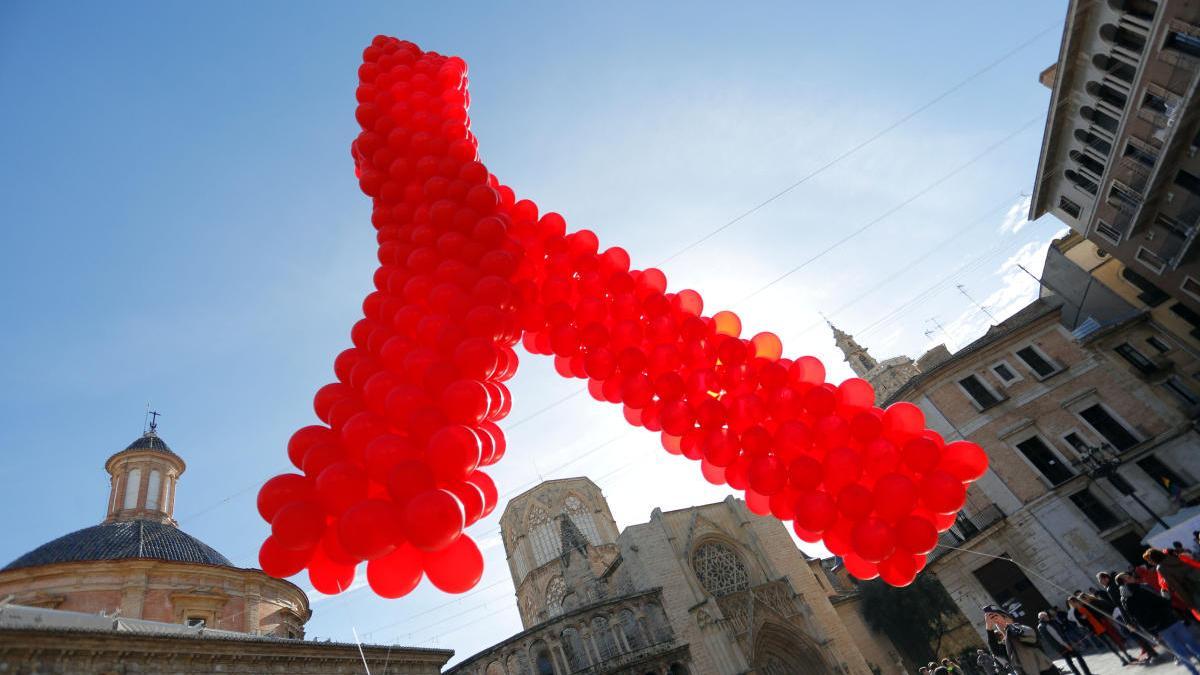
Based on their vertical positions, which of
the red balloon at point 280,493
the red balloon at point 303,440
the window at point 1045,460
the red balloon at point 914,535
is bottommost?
the red balloon at point 914,535

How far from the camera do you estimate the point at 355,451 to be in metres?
3.30

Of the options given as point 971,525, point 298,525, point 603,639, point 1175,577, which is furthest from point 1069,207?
point 298,525

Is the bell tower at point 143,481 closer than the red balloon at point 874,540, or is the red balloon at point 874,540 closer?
the red balloon at point 874,540

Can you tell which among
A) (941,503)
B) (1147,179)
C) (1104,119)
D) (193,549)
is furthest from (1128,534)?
(193,549)

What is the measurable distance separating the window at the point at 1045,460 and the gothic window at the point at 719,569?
1445cm

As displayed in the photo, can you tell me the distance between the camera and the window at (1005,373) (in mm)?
24531

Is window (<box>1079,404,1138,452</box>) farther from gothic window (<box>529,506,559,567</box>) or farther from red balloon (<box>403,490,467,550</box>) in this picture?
gothic window (<box>529,506,559,567</box>)

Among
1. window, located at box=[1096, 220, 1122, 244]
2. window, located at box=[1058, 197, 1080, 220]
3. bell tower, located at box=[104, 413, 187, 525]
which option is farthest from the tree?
bell tower, located at box=[104, 413, 187, 525]

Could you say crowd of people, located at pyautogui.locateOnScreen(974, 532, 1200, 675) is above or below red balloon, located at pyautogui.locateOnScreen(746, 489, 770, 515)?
below

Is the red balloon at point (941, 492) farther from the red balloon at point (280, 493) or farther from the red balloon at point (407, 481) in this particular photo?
the red balloon at point (280, 493)

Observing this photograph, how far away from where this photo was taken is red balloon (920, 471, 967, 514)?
13.4ft

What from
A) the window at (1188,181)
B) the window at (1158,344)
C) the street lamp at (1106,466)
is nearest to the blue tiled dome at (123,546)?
the street lamp at (1106,466)

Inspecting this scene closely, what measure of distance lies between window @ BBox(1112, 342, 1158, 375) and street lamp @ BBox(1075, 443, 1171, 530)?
460 cm

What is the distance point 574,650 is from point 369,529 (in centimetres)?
2326
